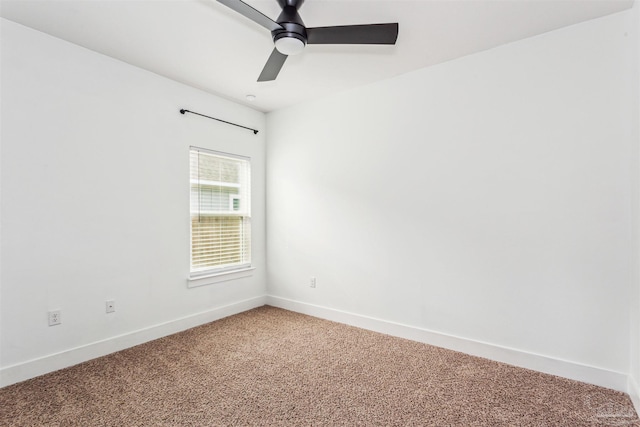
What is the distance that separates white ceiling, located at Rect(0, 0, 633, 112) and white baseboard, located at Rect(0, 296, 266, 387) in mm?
2479

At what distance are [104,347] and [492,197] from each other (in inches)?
139

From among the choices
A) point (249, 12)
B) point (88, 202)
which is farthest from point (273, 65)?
point (88, 202)

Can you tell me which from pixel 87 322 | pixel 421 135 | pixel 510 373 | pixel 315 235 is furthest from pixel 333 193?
pixel 87 322

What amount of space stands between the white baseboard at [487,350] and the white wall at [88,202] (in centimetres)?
148

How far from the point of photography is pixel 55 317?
258 centimetres

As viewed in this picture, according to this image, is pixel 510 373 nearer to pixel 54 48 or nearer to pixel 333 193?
pixel 333 193

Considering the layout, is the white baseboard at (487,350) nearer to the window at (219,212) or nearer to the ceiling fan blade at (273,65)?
the window at (219,212)

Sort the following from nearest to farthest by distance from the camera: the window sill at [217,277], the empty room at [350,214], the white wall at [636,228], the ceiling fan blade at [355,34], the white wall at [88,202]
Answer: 1. the ceiling fan blade at [355,34]
2. the white wall at [636,228]
3. the empty room at [350,214]
4. the white wall at [88,202]
5. the window sill at [217,277]

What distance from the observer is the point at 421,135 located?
3113mm

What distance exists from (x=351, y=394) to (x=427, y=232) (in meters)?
1.56

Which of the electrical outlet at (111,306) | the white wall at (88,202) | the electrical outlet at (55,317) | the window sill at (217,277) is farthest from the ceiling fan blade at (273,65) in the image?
the electrical outlet at (55,317)

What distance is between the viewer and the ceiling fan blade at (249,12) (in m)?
1.75

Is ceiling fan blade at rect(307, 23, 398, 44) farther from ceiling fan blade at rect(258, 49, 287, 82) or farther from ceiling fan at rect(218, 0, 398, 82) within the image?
ceiling fan blade at rect(258, 49, 287, 82)

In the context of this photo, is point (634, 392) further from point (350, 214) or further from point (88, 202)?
point (88, 202)
